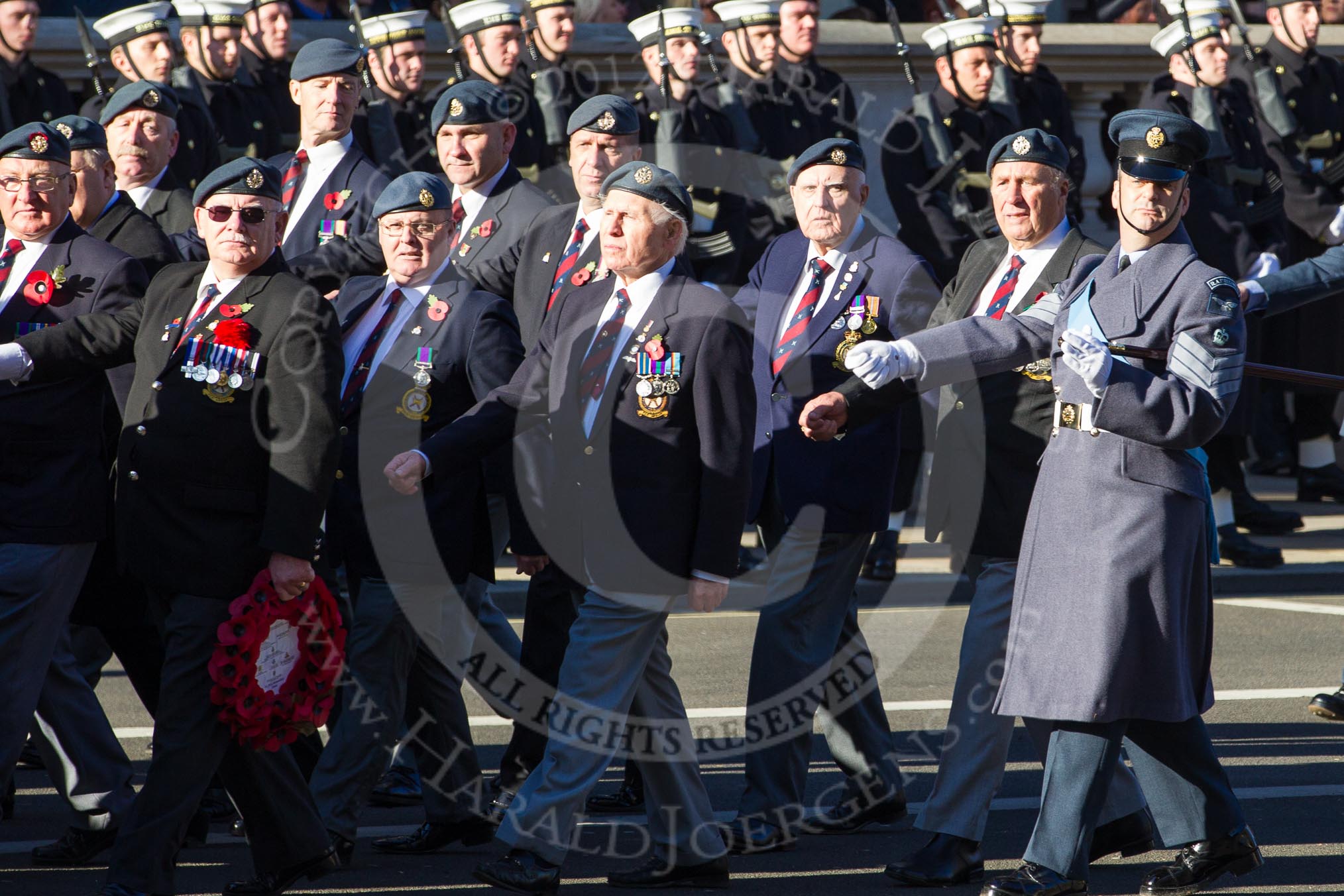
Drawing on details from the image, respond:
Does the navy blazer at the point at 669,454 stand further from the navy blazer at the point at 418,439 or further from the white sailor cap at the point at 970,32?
the white sailor cap at the point at 970,32

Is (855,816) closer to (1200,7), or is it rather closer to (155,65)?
(155,65)

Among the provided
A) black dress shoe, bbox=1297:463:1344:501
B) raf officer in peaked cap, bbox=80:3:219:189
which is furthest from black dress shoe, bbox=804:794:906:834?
black dress shoe, bbox=1297:463:1344:501

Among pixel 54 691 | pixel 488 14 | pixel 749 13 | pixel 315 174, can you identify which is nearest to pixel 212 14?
pixel 488 14

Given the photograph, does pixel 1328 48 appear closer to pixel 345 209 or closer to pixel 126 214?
pixel 345 209

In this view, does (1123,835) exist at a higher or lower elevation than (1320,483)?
lower

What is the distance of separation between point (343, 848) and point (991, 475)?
2.19 meters

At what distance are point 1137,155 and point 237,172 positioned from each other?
246cm

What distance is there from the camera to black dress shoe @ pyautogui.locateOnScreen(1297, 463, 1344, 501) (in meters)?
12.9

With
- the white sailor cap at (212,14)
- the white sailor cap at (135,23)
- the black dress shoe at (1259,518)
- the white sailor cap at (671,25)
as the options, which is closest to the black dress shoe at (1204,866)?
the black dress shoe at (1259,518)

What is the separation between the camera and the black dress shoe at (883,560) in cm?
1060

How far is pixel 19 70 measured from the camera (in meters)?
10.4

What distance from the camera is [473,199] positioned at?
7793mm

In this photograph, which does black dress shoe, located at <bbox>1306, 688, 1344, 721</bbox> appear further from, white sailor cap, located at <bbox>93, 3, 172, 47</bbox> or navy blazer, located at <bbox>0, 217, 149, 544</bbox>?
white sailor cap, located at <bbox>93, 3, 172, 47</bbox>

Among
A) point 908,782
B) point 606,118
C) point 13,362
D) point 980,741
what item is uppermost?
point 606,118
